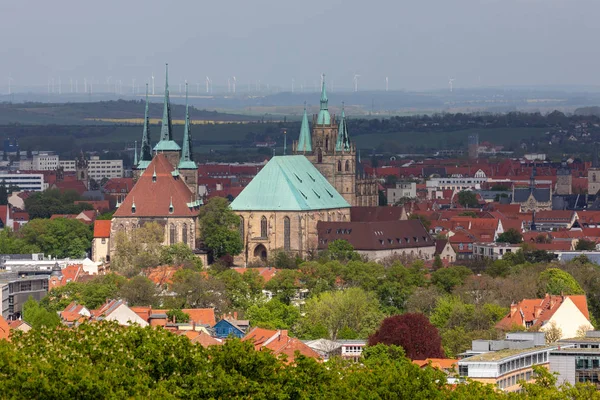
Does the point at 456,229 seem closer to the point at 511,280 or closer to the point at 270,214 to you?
the point at 270,214

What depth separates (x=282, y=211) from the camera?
404 feet

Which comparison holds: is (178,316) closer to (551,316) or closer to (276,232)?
(551,316)

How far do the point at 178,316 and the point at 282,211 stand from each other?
44.3 meters

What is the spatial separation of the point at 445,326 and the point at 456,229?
67.6 meters

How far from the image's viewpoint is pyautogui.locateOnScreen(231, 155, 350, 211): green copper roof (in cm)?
12388

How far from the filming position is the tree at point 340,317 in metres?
79.1

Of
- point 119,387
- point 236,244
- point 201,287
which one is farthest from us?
point 236,244

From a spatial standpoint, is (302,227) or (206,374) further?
(302,227)

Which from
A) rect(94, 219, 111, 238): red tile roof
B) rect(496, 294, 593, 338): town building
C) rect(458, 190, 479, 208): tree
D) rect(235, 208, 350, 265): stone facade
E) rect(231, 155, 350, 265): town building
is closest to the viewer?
rect(496, 294, 593, 338): town building

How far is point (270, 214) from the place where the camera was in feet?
405

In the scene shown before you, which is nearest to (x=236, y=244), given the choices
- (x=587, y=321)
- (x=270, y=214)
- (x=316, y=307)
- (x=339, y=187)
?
(x=270, y=214)

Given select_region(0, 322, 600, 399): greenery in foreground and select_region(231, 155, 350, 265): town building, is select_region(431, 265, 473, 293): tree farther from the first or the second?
select_region(0, 322, 600, 399): greenery in foreground

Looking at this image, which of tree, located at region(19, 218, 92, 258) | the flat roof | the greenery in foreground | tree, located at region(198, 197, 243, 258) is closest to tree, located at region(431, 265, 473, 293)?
tree, located at region(198, 197, 243, 258)

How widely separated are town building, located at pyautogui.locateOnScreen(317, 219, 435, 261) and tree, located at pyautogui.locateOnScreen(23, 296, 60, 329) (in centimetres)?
3562
